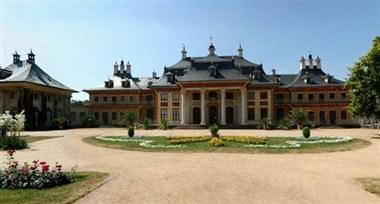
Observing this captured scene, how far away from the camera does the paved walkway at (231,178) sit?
31.0 feet

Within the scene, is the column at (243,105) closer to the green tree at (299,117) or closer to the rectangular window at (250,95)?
the rectangular window at (250,95)

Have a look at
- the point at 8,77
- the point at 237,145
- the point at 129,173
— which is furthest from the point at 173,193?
the point at 8,77

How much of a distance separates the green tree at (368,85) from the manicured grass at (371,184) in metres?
21.8

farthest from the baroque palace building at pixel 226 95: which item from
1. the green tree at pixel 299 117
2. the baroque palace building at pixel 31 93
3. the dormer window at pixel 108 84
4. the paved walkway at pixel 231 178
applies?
the paved walkway at pixel 231 178

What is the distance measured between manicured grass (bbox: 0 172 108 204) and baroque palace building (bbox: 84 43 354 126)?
127ft

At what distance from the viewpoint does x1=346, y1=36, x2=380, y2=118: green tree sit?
31.8m

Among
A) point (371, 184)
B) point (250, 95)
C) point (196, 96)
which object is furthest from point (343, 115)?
point (371, 184)

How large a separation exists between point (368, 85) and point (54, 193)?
99.1 ft

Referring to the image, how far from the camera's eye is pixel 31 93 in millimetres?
50750

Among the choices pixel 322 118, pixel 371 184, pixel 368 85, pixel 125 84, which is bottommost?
pixel 371 184

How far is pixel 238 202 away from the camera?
8.93 metres

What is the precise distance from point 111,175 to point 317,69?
52.5 m

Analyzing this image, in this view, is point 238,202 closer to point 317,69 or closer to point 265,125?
point 265,125

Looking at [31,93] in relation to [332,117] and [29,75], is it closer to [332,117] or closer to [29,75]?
[29,75]
